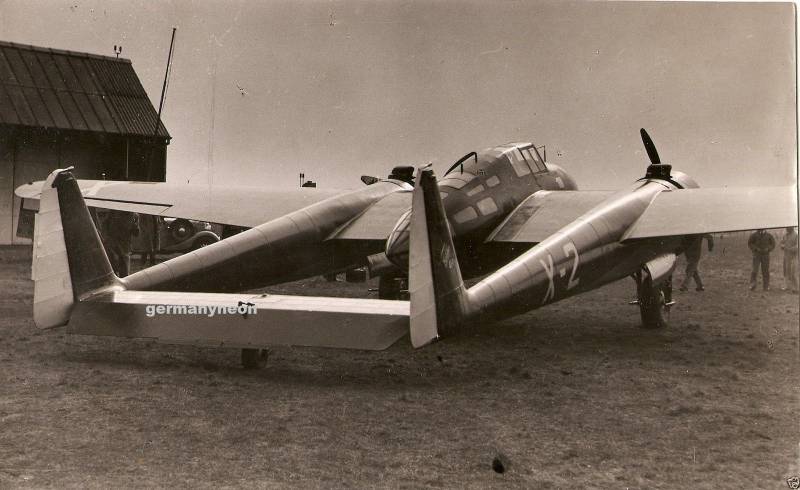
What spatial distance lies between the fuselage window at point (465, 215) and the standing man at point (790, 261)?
8086mm

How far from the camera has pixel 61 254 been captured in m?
7.33

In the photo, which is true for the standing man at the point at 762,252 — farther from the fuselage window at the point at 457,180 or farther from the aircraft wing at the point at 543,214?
the fuselage window at the point at 457,180

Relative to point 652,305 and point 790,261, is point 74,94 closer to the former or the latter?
point 652,305

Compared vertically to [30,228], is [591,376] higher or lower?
lower

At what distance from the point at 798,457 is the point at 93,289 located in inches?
275

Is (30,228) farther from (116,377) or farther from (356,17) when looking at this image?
(356,17)

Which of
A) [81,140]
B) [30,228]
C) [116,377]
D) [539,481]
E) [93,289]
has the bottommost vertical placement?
[539,481]

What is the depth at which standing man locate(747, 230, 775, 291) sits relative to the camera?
51.6ft

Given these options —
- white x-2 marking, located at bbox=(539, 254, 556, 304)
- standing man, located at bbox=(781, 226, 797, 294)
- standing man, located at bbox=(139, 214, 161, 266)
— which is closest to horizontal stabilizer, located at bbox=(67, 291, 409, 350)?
white x-2 marking, located at bbox=(539, 254, 556, 304)

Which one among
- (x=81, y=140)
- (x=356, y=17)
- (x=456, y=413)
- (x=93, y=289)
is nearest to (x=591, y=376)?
(x=456, y=413)

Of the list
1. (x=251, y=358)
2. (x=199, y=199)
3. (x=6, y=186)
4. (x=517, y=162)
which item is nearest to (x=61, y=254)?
(x=251, y=358)

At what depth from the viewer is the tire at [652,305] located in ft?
37.9

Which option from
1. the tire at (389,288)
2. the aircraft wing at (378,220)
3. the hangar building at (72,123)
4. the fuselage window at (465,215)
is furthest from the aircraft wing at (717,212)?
the hangar building at (72,123)

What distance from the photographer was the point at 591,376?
27.3ft
